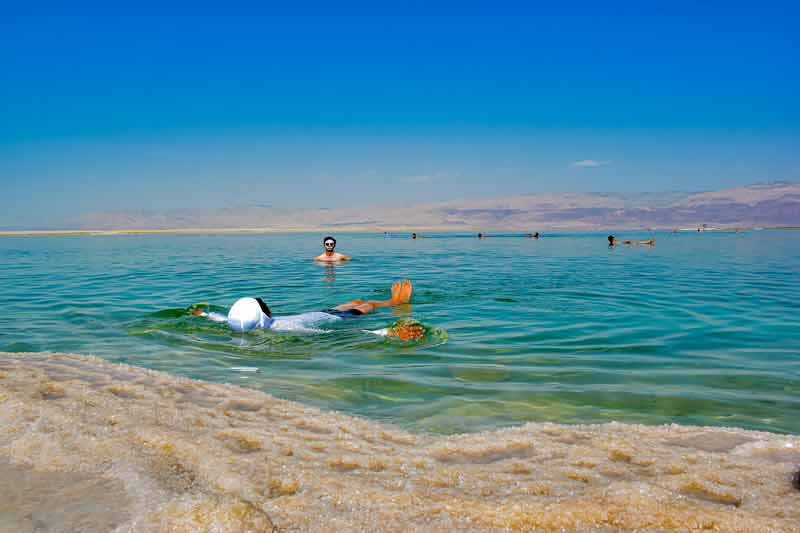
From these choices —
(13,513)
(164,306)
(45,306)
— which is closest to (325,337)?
(164,306)

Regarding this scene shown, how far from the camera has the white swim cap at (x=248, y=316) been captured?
370 inches

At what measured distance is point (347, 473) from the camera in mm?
3551

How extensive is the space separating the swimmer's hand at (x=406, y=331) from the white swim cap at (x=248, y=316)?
7.64ft

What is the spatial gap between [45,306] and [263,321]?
7116mm

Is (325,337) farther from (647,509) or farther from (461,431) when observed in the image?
(647,509)

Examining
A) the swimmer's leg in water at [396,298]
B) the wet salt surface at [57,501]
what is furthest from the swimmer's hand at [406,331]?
the wet salt surface at [57,501]

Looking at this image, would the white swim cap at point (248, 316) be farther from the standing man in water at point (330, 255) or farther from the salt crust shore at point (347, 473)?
the standing man in water at point (330, 255)

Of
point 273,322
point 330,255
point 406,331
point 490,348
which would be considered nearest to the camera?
point 490,348

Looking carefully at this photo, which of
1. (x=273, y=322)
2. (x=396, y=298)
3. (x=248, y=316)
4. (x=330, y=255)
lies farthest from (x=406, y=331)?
(x=330, y=255)

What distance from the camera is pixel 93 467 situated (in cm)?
340

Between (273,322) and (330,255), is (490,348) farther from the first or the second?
(330,255)

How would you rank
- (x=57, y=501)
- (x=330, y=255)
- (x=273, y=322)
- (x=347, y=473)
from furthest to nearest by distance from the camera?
(x=330, y=255) → (x=273, y=322) → (x=347, y=473) → (x=57, y=501)

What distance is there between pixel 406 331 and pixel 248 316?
2.85 m

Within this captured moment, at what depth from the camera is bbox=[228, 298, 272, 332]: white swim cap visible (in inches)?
370
